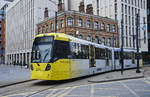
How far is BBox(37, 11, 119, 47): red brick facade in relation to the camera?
35531 millimetres

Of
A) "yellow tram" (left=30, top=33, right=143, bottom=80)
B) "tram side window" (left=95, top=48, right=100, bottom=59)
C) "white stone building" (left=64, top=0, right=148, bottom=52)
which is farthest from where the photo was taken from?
"white stone building" (left=64, top=0, right=148, bottom=52)

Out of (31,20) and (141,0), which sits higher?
(141,0)

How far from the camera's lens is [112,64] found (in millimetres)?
24281

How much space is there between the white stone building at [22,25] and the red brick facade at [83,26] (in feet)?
12.1

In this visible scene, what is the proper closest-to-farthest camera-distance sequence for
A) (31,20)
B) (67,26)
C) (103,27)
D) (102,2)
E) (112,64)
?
(112,64) → (67,26) → (103,27) → (102,2) → (31,20)

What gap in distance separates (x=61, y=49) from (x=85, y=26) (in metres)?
25.3

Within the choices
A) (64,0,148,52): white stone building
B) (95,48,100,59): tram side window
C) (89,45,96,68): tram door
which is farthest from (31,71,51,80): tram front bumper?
(64,0,148,52): white stone building

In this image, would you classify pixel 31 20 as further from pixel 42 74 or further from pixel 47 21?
pixel 42 74

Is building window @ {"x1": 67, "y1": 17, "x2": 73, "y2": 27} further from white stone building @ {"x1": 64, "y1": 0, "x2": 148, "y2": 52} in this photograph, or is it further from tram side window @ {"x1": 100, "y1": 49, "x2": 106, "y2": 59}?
tram side window @ {"x1": 100, "y1": 49, "x2": 106, "y2": 59}

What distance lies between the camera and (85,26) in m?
37.5

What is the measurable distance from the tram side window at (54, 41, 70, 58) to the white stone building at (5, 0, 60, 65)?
27.3 m

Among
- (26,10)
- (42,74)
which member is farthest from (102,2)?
(42,74)

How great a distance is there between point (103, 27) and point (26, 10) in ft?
76.6

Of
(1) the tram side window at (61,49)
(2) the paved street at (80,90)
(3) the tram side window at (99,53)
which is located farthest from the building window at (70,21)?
(2) the paved street at (80,90)
